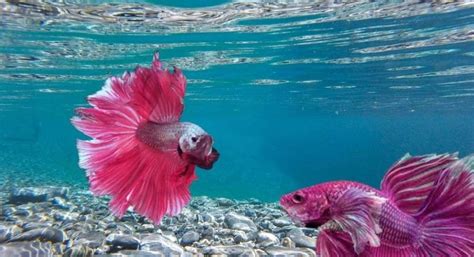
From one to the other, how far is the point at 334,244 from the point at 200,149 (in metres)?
0.64

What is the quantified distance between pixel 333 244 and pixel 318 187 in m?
0.21

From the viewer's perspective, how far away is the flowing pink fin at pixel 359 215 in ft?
4.26

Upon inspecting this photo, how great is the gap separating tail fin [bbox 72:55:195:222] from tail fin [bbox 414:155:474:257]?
0.94 metres

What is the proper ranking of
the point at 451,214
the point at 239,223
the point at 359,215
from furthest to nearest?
the point at 239,223 → the point at 451,214 → the point at 359,215

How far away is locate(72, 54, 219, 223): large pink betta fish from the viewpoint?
56.4 inches

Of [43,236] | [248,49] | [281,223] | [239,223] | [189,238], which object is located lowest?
[281,223]

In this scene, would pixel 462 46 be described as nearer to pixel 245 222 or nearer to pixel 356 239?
pixel 245 222

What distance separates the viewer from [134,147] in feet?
5.00

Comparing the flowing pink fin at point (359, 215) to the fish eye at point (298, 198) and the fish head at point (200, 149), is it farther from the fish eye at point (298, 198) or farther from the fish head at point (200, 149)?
the fish head at point (200, 149)

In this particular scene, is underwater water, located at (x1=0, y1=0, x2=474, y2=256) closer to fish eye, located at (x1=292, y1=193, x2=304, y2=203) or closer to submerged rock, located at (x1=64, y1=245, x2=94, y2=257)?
submerged rock, located at (x1=64, y1=245, x2=94, y2=257)

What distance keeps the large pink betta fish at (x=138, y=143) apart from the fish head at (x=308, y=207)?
1.26 feet

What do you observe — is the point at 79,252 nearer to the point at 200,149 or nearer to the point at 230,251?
the point at 230,251

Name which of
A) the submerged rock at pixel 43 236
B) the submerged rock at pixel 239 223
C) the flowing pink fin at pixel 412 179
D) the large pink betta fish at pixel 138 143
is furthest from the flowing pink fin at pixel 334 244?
the submerged rock at pixel 239 223

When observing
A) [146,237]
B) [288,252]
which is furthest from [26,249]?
[288,252]
